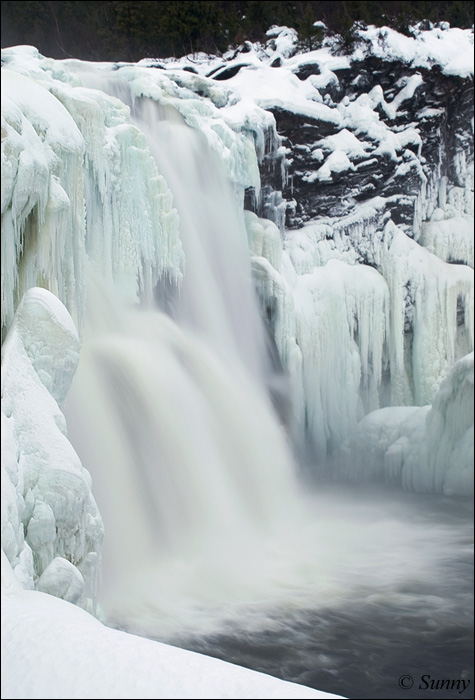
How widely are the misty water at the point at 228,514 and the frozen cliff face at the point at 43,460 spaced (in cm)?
173

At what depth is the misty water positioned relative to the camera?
522cm

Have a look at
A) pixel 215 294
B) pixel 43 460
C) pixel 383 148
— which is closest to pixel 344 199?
pixel 383 148

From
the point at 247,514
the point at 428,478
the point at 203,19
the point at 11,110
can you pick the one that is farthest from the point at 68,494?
the point at 203,19

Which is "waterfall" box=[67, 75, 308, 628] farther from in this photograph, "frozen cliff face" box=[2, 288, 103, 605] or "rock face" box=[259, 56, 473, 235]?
"frozen cliff face" box=[2, 288, 103, 605]

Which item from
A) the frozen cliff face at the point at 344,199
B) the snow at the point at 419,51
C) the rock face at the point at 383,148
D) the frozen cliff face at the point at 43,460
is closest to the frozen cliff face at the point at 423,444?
the frozen cliff face at the point at 344,199

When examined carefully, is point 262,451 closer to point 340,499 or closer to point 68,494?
point 340,499

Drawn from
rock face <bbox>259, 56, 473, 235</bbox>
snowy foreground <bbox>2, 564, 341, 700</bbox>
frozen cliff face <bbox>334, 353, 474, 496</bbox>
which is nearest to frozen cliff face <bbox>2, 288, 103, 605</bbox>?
snowy foreground <bbox>2, 564, 341, 700</bbox>

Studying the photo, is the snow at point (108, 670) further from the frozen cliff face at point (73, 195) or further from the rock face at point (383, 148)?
the rock face at point (383, 148)

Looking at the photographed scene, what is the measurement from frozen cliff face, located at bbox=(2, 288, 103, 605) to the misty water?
1.73 meters

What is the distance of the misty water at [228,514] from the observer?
5.22 m

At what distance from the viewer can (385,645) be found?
211 inches

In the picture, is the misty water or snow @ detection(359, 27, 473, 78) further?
snow @ detection(359, 27, 473, 78)

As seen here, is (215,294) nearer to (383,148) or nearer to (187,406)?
(187,406)

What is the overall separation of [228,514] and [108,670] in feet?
16.4
